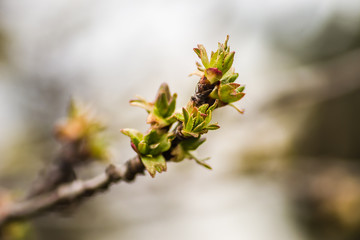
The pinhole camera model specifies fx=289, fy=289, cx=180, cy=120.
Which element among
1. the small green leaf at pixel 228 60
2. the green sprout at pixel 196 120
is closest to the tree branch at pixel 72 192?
the green sprout at pixel 196 120

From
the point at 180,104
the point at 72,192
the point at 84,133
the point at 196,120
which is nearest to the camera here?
the point at 196,120

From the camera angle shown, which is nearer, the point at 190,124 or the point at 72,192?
the point at 190,124

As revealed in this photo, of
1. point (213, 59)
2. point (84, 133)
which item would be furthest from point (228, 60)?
point (84, 133)

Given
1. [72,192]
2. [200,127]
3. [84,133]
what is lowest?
[200,127]

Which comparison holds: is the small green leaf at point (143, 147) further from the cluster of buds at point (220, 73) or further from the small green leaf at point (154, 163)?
the cluster of buds at point (220, 73)

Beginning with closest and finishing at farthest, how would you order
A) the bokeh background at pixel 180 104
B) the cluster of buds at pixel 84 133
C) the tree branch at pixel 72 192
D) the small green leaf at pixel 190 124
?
the small green leaf at pixel 190 124
the tree branch at pixel 72 192
the cluster of buds at pixel 84 133
the bokeh background at pixel 180 104

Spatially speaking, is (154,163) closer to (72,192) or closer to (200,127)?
(200,127)

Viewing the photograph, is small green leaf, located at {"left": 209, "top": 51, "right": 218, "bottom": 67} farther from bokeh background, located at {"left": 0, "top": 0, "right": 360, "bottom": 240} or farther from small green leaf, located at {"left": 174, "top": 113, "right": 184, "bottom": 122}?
bokeh background, located at {"left": 0, "top": 0, "right": 360, "bottom": 240}
